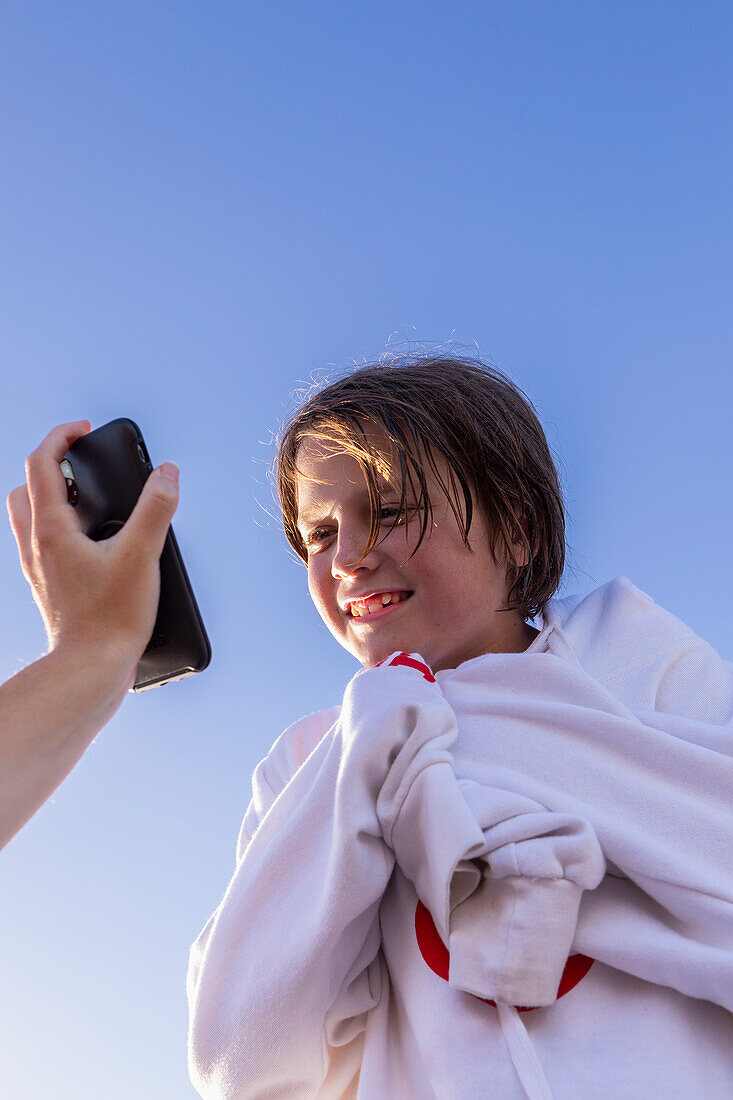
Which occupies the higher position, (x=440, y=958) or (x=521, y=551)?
(x=521, y=551)

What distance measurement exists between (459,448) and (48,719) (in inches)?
44.6

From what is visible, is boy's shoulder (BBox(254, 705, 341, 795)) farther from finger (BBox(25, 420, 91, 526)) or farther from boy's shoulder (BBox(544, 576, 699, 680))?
finger (BBox(25, 420, 91, 526))

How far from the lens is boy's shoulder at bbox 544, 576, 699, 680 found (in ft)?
5.62

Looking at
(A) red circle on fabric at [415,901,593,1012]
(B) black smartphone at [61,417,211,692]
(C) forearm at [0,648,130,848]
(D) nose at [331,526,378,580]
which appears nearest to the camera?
(C) forearm at [0,648,130,848]

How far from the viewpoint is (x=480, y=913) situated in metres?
1.16

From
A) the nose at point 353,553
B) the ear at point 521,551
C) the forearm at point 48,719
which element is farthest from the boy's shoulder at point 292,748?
the forearm at point 48,719

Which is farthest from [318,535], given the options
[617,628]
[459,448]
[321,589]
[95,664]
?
[95,664]

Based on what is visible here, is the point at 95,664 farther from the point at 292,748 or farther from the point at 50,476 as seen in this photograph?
the point at 292,748

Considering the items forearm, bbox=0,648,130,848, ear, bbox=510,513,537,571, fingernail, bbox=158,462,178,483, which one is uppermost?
fingernail, bbox=158,462,178,483

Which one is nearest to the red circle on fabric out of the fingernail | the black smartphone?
the black smartphone

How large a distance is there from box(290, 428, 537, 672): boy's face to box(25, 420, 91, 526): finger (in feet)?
1.93

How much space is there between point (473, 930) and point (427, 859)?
0.33 feet

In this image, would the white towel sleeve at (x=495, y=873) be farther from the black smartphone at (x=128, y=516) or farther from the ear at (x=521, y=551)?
the ear at (x=521, y=551)

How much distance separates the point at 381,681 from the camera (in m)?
1.35
